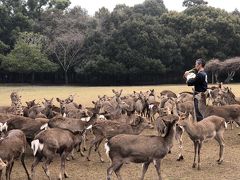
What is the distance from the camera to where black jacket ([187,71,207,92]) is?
36.9 feet

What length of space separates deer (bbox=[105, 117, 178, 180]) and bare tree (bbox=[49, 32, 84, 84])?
156 ft

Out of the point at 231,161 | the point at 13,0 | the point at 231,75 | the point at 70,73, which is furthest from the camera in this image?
the point at 13,0

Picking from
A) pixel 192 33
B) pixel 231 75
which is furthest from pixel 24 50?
pixel 231 75

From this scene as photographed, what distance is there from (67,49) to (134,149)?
48262 millimetres

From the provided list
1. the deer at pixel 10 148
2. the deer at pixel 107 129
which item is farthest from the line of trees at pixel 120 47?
the deer at pixel 10 148

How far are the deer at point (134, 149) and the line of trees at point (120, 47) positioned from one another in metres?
41.1

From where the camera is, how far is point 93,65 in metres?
52.3

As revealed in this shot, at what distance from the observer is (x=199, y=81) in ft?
37.6

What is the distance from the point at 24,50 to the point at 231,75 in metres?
26.9

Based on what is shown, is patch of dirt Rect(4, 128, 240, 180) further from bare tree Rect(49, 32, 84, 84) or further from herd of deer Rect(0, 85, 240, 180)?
bare tree Rect(49, 32, 84, 84)

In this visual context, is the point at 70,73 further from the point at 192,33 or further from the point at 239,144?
the point at 239,144

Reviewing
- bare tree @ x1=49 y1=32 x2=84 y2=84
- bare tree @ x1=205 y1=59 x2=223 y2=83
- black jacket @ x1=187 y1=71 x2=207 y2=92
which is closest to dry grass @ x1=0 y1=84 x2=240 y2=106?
bare tree @ x1=205 y1=59 x2=223 y2=83

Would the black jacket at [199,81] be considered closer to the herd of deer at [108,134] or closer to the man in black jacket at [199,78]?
the man in black jacket at [199,78]

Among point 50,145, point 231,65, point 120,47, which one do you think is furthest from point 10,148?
point 120,47
